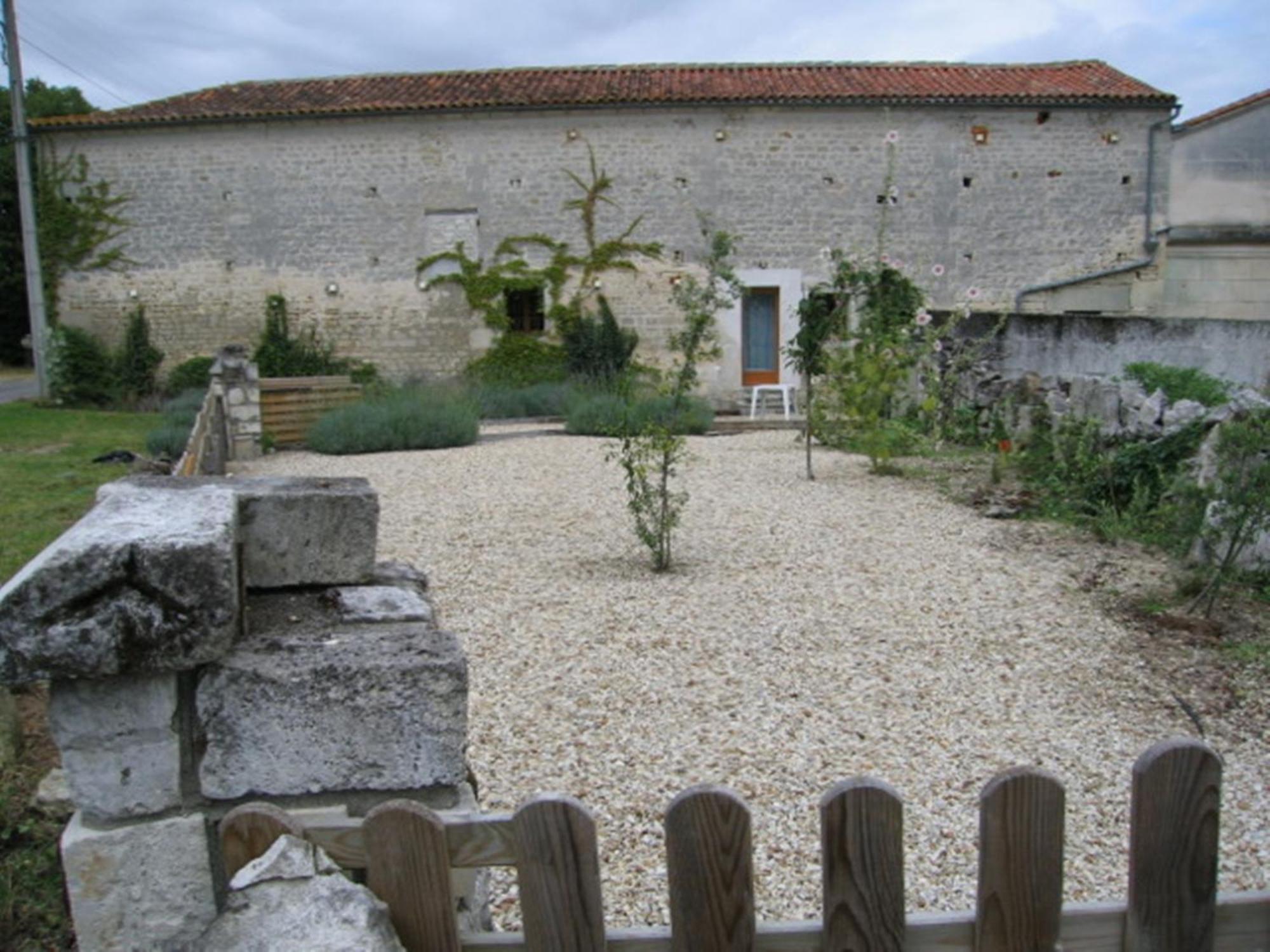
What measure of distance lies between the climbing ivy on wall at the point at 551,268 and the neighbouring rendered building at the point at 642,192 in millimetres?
220

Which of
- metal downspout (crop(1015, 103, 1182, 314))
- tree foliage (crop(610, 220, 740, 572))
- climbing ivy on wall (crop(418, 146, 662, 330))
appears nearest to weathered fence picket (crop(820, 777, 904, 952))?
tree foliage (crop(610, 220, 740, 572))

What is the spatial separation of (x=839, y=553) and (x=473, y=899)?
15.4ft

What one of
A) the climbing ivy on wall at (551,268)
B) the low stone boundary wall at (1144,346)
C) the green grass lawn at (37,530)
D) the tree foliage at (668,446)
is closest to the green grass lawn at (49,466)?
the green grass lawn at (37,530)

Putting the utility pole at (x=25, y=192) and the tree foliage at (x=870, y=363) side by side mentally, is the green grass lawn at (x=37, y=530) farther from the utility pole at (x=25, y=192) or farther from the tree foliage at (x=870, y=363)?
the tree foliage at (x=870, y=363)

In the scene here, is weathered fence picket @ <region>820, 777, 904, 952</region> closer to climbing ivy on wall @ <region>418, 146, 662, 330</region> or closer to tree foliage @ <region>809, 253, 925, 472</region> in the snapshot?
tree foliage @ <region>809, 253, 925, 472</region>

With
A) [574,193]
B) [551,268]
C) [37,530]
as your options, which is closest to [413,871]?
[37,530]

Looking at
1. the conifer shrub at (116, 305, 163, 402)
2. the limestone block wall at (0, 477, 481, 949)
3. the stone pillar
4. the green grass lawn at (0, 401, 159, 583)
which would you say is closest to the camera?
the limestone block wall at (0, 477, 481, 949)

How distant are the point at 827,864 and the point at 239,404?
12.1 metres

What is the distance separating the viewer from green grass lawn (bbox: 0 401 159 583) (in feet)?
23.4

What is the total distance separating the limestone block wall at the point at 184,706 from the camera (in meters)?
1.54

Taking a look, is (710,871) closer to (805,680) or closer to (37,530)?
(805,680)

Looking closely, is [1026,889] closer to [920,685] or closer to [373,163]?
[920,685]

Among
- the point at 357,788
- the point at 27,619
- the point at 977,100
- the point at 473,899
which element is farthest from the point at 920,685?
the point at 977,100

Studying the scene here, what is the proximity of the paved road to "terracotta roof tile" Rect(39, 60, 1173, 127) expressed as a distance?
530 cm
